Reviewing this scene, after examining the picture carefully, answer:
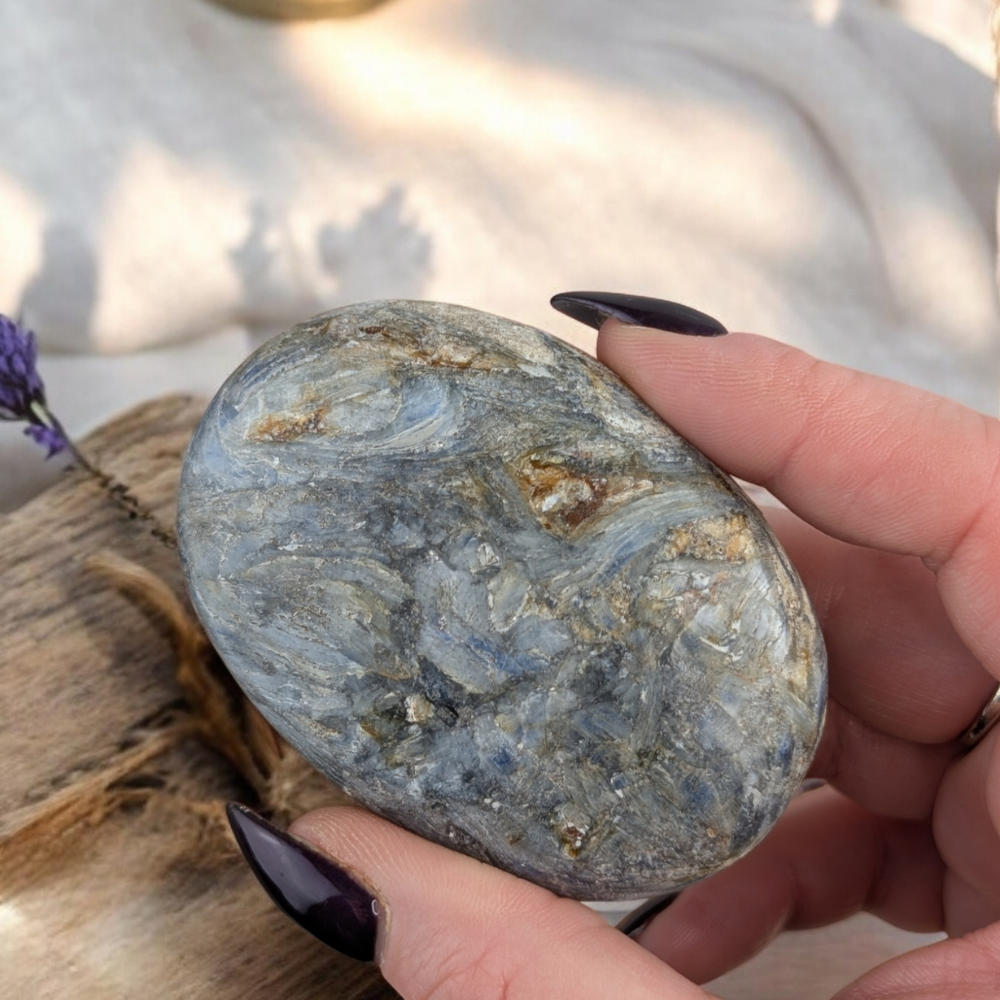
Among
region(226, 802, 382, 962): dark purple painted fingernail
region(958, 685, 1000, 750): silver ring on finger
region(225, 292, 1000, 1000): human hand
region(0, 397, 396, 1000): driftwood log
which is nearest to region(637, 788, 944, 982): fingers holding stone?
region(225, 292, 1000, 1000): human hand

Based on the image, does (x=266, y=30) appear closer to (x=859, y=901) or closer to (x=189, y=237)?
(x=189, y=237)

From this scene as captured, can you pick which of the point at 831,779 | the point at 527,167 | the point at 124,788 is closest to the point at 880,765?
the point at 831,779

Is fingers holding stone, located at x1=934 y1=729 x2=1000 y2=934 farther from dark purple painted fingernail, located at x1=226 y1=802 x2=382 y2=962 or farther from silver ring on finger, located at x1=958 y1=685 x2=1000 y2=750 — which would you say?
dark purple painted fingernail, located at x1=226 y1=802 x2=382 y2=962

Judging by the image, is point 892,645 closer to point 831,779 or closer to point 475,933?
point 831,779

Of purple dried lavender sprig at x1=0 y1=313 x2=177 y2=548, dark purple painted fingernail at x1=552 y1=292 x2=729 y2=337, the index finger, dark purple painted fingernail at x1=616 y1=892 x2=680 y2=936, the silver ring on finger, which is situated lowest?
dark purple painted fingernail at x1=616 y1=892 x2=680 y2=936

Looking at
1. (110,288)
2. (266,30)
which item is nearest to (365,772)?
(110,288)
